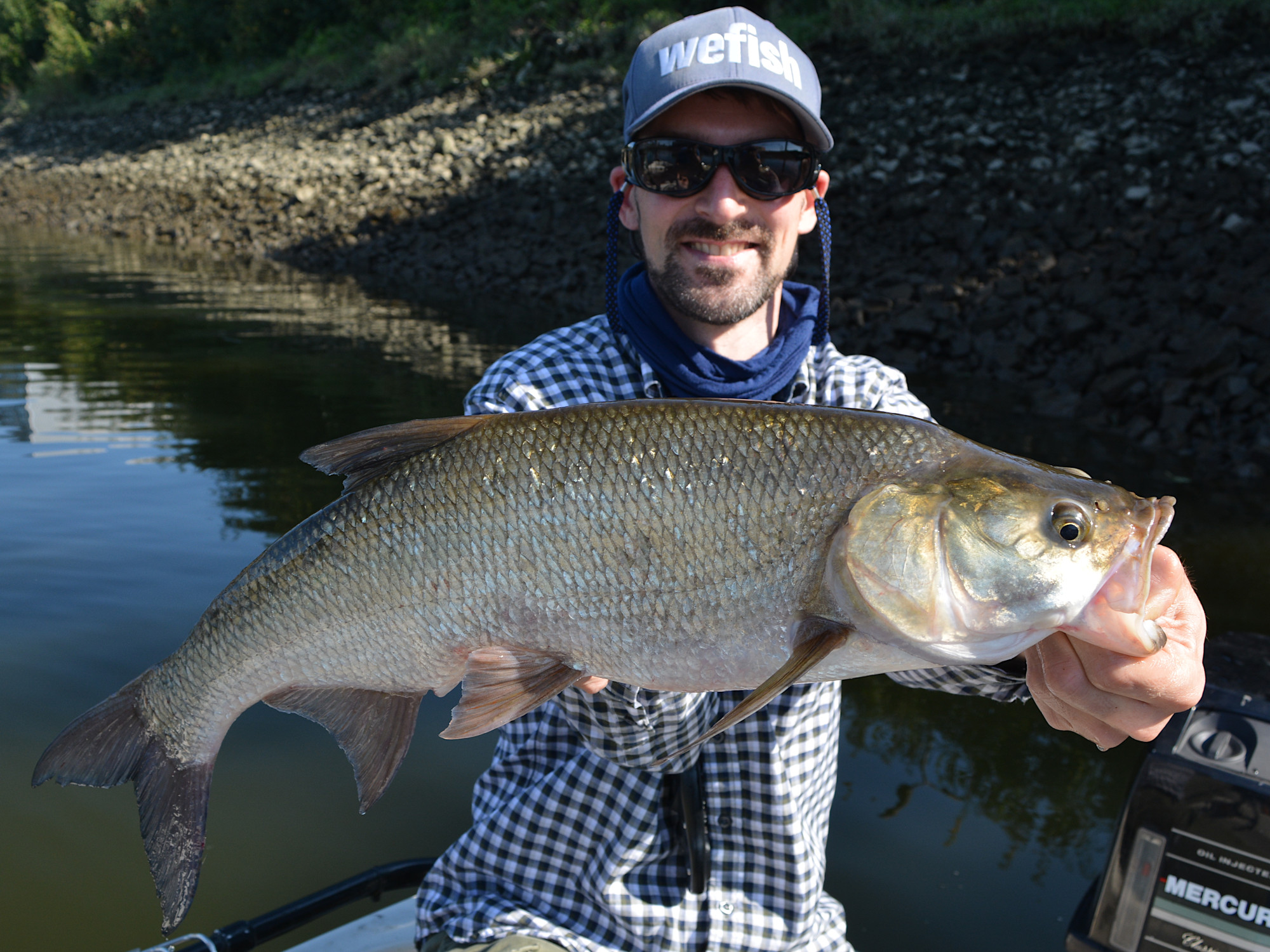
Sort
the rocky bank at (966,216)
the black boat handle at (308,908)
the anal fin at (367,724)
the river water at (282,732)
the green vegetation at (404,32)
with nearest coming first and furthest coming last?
the anal fin at (367,724), the black boat handle at (308,908), the river water at (282,732), the rocky bank at (966,216), the green vegetation at (404,32)

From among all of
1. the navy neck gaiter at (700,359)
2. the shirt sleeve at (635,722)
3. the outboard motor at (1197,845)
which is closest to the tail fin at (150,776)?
the shirt sleeve at (635,722)

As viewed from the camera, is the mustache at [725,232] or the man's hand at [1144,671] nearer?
the man's hand at [1144,671]

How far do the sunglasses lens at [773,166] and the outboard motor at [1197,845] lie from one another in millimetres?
1845

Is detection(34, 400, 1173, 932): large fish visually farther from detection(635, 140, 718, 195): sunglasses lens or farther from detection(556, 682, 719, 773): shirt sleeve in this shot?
detection(635, 140, 718, 195): sunglasses lens

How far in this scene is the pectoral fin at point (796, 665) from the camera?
1616 mm

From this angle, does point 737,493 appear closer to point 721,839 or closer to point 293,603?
point 293,603

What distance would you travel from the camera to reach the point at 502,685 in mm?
1873

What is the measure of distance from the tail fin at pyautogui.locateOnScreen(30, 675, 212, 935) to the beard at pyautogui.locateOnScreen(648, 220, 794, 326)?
1.63 metres

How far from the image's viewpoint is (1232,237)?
35.5ft

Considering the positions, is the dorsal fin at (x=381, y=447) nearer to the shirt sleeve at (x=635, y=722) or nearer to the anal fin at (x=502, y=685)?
the anal fin at (x=502, y=685)

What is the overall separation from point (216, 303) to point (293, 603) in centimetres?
1652

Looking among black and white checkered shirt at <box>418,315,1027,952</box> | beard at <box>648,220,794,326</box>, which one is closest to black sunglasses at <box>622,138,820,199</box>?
beard at <box>648,220,794,326</box>

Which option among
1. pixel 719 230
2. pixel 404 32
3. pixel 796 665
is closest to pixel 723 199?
pixel 719 230

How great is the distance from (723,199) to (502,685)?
58.6 inches
